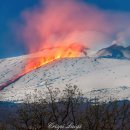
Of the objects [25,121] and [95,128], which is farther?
[25,121]

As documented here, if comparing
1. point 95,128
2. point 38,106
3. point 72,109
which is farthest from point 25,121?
point 95,128

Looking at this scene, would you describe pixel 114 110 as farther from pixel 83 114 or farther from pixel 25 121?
pixel 25 121

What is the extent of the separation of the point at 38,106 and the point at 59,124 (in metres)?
3.25

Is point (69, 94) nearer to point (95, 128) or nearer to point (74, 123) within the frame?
point (74, 123)

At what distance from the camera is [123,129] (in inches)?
1663

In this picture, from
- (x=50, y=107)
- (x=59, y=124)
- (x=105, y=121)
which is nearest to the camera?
(x=105, y=121)

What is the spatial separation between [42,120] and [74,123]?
131 inches

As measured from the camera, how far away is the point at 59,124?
1770 inches

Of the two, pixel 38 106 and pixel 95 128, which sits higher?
pixel 38 106

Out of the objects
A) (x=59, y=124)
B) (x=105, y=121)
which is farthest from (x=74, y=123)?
(x=105, y=121)

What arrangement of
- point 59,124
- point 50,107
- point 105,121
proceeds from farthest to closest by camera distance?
point 50,107 → point 59,124 → point 105,121

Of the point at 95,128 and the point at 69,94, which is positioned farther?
the point at 69,94

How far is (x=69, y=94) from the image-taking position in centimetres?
4753

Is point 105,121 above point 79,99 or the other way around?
the other way around
